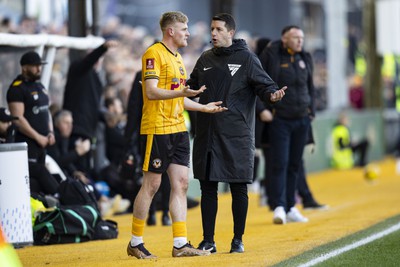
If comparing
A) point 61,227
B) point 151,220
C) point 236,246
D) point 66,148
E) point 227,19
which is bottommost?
point 151,220

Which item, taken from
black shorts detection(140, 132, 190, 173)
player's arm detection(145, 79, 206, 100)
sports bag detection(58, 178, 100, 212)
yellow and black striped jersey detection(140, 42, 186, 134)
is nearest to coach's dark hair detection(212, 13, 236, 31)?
yellow and black striped jersey detection(140, 42, 186, 134)

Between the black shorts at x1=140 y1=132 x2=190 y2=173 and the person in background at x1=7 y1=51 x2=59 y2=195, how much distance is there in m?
3.17

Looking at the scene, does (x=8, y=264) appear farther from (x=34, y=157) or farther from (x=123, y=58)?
(x=123, y=58)

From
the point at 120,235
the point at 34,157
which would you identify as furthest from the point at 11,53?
the point at 120,235

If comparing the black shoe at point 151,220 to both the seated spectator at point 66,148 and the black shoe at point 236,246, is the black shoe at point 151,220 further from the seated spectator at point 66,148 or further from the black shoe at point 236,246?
the black shoe at point 236,246

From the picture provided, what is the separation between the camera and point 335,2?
28.5 m

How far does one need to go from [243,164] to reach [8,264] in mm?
3571

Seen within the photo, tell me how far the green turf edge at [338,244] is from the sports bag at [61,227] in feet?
8.46

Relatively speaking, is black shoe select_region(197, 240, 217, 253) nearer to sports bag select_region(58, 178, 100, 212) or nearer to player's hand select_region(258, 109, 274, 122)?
sports bag select_region(58, 178, 100, 212)

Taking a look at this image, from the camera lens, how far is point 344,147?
86.9 feet

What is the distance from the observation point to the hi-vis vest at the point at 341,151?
2636cm

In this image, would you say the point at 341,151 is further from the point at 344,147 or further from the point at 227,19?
the point at 227,19

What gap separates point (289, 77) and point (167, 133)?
12.1ft

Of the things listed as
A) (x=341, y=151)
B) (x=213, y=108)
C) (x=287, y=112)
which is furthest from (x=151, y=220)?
(x=341, y=151)
